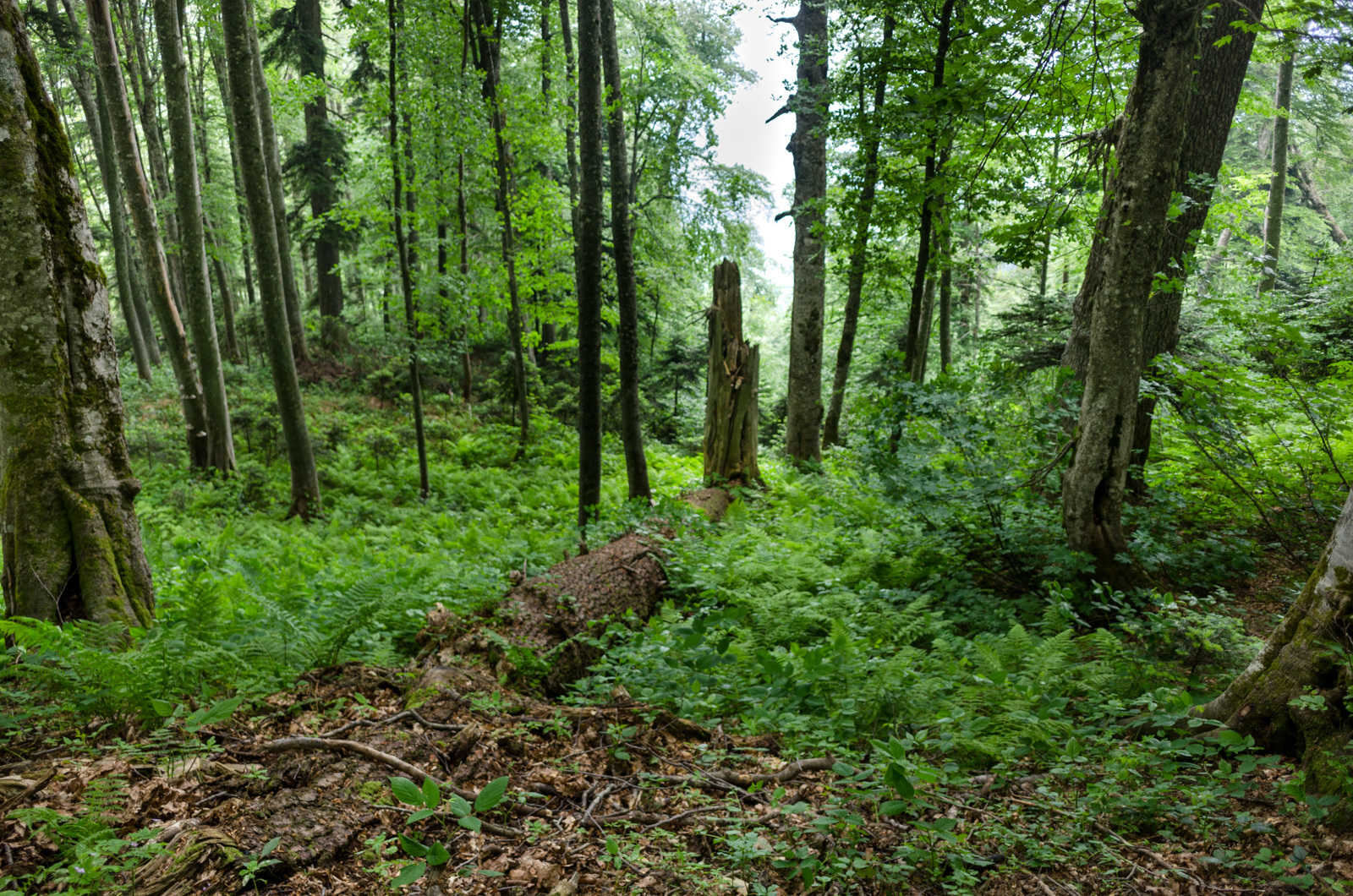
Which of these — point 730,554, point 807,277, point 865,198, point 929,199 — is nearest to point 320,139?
point 807,277

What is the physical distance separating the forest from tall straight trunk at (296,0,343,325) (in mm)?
4608

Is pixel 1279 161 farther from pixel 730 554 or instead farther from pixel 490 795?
pixel 490 795

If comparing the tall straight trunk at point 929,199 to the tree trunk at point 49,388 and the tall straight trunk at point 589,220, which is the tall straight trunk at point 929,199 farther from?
the tree trunk at point 49,388

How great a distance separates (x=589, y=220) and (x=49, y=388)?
16.3 ft

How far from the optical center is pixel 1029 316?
11.7 m

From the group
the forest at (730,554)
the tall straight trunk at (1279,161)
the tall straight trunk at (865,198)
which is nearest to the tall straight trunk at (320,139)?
the forest at (730,554)

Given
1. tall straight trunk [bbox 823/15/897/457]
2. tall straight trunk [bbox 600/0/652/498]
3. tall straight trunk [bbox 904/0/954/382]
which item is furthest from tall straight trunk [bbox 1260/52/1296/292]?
tall straight trunk [bbox 600/0/652/498]

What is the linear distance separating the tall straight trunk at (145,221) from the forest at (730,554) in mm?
95

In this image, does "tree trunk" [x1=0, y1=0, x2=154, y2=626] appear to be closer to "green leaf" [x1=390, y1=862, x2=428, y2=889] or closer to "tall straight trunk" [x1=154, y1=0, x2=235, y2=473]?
"green leaf" [x1=390, y1=862, x2=428, y2=889]

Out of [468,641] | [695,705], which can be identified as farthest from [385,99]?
[695,705]

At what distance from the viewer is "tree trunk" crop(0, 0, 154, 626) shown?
138 inches

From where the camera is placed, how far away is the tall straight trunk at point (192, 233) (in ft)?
30.4

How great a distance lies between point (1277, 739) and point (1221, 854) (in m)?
0.91

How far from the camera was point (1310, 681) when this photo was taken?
8.89ft
